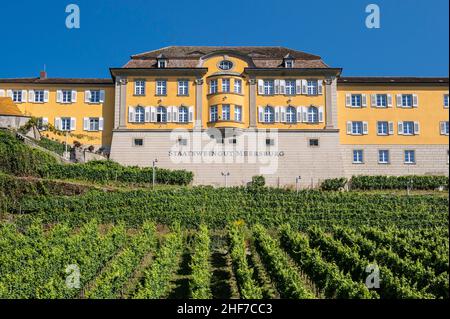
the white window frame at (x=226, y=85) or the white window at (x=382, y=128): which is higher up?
the white window frame at (x=226, y=85)

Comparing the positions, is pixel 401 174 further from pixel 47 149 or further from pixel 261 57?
pixel 47 149

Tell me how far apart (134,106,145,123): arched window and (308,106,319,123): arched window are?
11178 mm

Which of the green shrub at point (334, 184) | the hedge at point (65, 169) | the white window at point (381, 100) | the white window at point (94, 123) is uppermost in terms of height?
the white window at point (381, 100)

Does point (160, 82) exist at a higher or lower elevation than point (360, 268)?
higher

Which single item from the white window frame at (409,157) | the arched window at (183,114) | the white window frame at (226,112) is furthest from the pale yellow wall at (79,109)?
the white window frame at (409,157)

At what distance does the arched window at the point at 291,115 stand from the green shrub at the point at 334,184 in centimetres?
519

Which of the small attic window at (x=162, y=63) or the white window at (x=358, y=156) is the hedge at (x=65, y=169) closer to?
the small attic window at (x=162, y=63)

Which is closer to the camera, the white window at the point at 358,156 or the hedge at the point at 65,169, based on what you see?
the hedge at the point at 65,169

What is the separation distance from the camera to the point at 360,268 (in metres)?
16.6

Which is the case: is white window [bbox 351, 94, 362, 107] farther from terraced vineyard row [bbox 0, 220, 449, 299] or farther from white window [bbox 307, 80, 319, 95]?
terraced vineyard row [bbox 0, 220, 449, 299]

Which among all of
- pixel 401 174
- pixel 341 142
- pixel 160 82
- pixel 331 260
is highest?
pixel 160 82

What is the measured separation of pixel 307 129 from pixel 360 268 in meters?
20.0

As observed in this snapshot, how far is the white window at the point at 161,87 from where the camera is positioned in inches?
1431
